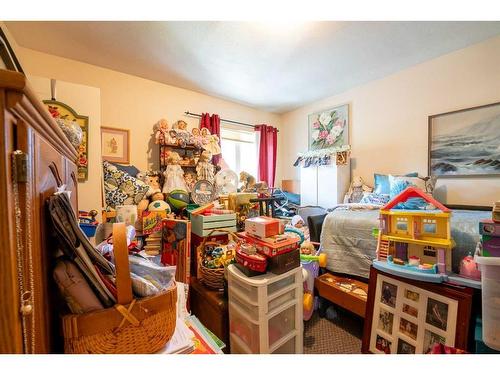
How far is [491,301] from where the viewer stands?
81cm

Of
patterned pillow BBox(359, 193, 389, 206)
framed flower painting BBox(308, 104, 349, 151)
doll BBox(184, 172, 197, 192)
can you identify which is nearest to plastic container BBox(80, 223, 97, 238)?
doll BBox(184, 172, 197, 192)

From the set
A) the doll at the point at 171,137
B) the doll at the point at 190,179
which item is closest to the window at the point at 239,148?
the doll at the point at 190,179

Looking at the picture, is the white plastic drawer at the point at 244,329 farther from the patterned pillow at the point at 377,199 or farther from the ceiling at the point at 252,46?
the ceiling at the point at 252,46

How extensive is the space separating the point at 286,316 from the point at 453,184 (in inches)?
90.9

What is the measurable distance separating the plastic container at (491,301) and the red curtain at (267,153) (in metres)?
2.92

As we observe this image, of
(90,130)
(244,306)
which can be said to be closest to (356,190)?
(244,306)

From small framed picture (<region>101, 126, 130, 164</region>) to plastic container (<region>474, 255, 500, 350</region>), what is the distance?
2963mm

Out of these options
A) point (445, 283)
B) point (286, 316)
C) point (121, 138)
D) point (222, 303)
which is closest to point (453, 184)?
point (445, 283)

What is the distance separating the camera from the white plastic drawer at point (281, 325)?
984 millimetres

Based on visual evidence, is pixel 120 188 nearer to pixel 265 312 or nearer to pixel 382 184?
pixel 265 312

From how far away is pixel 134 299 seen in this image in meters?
0.54

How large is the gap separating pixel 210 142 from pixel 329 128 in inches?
71.7
